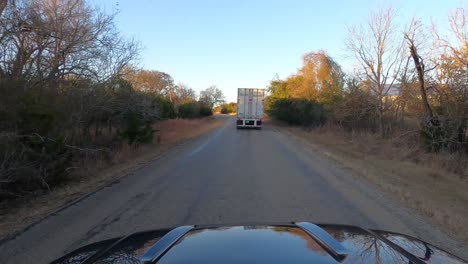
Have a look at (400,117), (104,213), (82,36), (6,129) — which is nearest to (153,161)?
(82,36)

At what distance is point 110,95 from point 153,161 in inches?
154

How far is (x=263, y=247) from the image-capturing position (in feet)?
8.71

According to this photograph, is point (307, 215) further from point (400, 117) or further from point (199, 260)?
point (400, 117)

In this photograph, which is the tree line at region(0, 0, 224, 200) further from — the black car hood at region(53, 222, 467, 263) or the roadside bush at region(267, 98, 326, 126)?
the roadside bush at region(267, 98, 326, 126)

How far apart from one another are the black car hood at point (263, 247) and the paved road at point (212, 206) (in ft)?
10.6

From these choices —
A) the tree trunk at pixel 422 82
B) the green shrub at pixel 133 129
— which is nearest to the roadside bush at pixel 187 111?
the green shrub at pixel 133 129

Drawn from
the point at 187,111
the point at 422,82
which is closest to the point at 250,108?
the point at 187,111

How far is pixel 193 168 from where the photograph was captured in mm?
14578

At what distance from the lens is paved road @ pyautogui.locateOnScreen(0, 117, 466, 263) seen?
→ 6.62 meters

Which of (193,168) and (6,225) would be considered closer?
(6,225)

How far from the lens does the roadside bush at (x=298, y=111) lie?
157 ft

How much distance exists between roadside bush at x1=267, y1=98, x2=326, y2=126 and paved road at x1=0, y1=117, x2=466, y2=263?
33974 millimetres

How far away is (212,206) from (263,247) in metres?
6.05

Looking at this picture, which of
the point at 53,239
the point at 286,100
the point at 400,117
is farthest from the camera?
the point at 286,100
